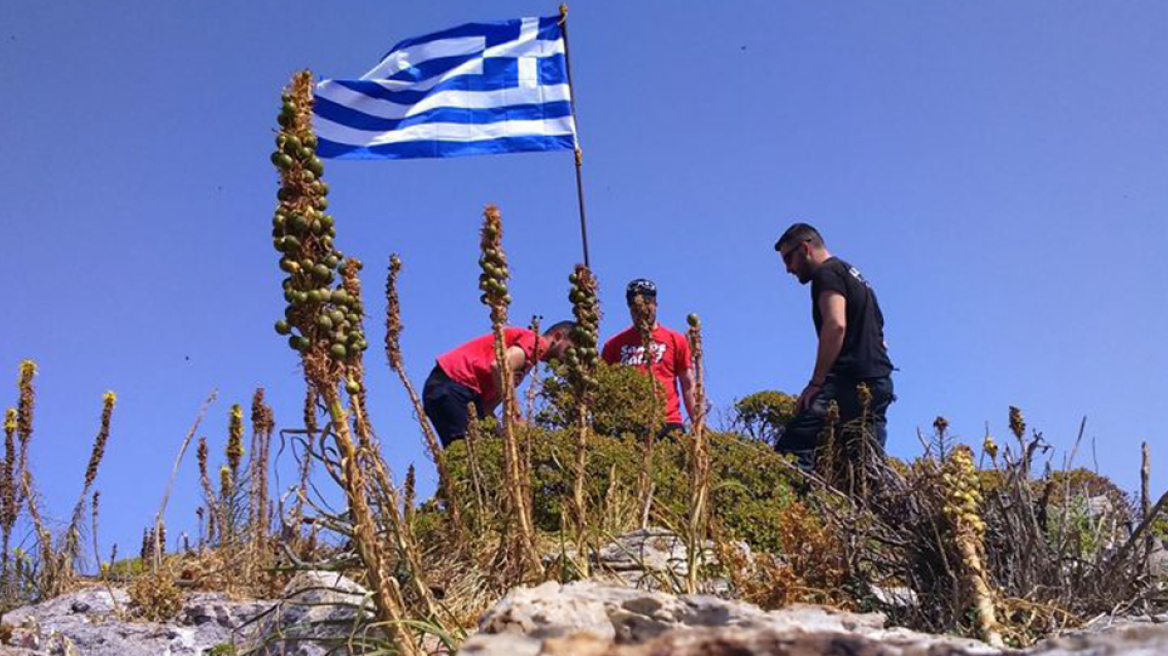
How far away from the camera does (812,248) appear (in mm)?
7930

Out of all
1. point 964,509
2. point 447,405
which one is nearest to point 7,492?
point 447,405

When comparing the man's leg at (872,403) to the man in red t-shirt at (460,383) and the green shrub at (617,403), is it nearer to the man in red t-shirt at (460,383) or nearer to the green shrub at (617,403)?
the green shrub at (617,403)

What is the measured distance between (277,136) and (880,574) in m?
2.34

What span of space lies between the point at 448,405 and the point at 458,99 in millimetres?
3371

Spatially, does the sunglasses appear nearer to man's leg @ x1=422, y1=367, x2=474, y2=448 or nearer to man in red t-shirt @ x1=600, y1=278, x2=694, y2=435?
man in red t-shirt @ x1=600, y1=278, x2=694, y2=435

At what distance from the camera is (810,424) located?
25.1 ft

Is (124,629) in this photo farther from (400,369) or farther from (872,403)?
(872,403)

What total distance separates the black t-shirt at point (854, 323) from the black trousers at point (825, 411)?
74 mm

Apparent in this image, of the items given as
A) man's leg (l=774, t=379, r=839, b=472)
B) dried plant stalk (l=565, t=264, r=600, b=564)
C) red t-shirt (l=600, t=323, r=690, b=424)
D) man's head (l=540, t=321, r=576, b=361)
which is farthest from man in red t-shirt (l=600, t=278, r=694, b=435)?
dried plant stalk (l=565, t=264, r=600, b=564)

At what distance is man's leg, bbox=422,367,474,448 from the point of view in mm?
8617

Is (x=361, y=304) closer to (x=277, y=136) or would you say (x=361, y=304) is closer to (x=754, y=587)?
(x=277, y=136)

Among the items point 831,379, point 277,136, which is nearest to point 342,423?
point 277,136

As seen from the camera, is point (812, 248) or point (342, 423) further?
point (812, 248)

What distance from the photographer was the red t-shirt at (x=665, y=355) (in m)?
8.26
